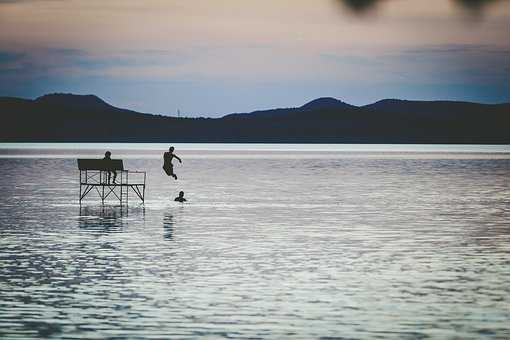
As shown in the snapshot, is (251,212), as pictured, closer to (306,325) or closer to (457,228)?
(457,228)

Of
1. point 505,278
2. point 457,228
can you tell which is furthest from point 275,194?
point 505,278

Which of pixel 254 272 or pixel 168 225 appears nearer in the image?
pixel 254 272

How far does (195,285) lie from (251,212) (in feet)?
56.1

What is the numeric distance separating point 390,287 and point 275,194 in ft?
95.8

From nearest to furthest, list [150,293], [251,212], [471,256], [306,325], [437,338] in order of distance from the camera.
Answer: [437,338] < [306,325] < [150,293] < [471,256] < [251,212]

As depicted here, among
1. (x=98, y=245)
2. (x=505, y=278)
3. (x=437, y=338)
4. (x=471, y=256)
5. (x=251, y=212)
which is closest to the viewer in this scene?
(x=437, y=338)

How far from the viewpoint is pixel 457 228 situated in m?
28.9

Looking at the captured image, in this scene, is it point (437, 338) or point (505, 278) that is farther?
point (505, 278)

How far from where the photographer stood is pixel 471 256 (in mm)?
22141

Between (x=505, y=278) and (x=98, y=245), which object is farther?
(x=98, y=245)

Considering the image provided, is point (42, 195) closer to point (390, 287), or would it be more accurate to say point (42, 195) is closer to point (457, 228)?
point (457, 228)

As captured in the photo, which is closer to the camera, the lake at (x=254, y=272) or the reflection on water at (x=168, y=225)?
the lake at (x=254, y=272)

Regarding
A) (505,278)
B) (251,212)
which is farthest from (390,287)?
(251,212)

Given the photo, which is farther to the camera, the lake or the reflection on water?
the reflection on water
